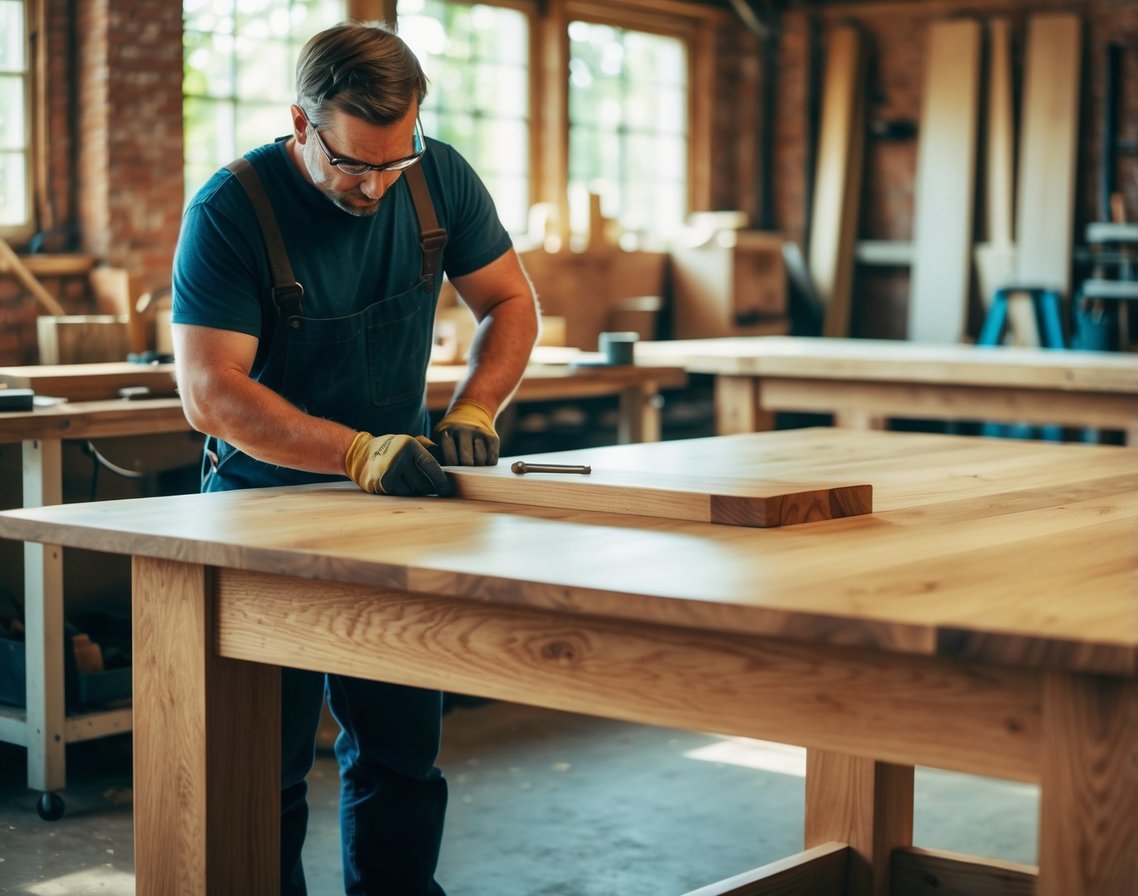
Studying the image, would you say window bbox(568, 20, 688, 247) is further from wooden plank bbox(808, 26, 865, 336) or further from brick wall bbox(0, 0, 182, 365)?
brick wall bbox(0, 0, 182, 365)

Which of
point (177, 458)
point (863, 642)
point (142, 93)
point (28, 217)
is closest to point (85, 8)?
point (142, 93)

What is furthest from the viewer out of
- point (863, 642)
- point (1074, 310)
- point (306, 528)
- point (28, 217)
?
point (1074, 310)

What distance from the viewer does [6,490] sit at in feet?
13.7

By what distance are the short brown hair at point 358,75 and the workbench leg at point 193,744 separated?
2.82 ft

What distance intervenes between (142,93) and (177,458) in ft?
5.73

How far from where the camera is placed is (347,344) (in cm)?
274

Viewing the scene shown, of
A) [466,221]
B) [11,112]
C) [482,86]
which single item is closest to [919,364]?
[466,221]

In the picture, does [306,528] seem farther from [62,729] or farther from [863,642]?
[62,729]

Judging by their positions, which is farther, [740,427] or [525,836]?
[740,427]

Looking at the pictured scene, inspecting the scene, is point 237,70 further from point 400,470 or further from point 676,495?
point 676,495

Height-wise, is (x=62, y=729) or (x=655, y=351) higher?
(x=655, y=351)

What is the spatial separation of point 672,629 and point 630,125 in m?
7.03

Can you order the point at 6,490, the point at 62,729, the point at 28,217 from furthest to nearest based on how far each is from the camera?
the point at 28,217 < the point at 6,490 < the point at 62,729

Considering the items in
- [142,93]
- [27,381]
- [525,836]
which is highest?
[142,93]
